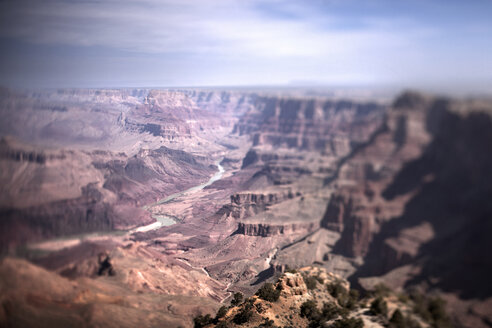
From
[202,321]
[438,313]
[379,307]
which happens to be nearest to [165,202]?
[202,321]

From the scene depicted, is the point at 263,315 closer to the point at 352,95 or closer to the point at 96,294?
the point at 96,294

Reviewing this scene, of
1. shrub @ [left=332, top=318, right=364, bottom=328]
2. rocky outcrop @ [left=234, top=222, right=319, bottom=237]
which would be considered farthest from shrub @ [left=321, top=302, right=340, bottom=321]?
rocky outcrop @ [left=234, top=222, right=319, bottom=237]

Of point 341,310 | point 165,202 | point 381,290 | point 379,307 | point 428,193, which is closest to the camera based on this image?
point 428,193

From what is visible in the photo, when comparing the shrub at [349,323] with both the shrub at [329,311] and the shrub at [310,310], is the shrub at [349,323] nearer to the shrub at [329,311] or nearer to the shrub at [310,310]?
the shrub at [329,311]

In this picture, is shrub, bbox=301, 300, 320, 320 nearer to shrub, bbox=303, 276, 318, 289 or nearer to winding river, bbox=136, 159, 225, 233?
shrub, bbox=303, 276, 318, 289

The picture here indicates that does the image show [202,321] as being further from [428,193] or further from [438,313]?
[428,193]

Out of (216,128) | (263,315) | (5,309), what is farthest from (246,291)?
(216,128)
